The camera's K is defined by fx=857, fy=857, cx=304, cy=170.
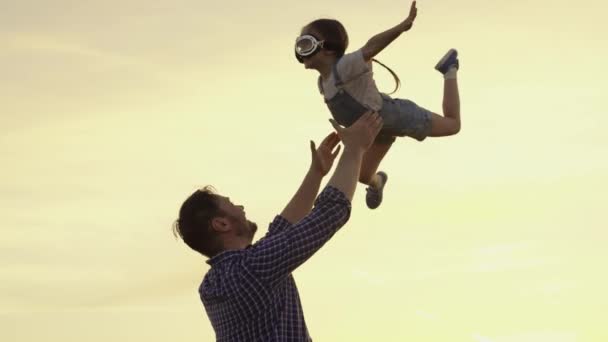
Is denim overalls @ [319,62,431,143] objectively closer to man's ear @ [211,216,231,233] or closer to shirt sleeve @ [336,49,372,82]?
shirt sleeve @ [336,49,372,82]

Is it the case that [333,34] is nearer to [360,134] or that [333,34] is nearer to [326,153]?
[326,153]

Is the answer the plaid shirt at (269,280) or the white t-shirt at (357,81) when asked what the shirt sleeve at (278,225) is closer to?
the plaid shirt at (269,280)

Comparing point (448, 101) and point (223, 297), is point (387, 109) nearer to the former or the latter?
point (448, 101)

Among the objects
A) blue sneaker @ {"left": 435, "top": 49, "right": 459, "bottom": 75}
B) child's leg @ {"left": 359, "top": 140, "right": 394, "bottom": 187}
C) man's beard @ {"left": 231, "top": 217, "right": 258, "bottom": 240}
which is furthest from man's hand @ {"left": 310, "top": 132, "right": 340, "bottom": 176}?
blue sneaker @ {"left": 435, "top": 49, "right": 459, "bottom": 75}

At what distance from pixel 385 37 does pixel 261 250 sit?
290cm

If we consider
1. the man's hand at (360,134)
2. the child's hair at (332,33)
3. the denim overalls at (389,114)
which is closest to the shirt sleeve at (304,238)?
the man's hand at (360,134)

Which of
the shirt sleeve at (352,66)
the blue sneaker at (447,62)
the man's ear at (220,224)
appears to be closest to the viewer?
the man's ear at (220,224)

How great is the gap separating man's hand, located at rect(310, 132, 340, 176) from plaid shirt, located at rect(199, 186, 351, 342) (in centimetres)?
91

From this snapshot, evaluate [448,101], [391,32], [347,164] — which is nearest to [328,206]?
[347,164]

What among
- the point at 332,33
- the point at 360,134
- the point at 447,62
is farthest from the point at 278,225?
the point at 447,62

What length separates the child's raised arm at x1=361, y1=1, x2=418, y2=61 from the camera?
24.9 feet

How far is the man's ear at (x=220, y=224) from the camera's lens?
19.8 feet

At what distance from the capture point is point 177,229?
6.46 meters

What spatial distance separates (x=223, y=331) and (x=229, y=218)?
793 mm
